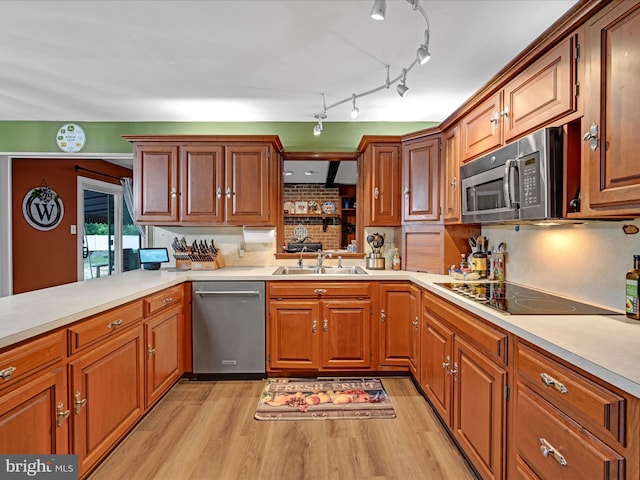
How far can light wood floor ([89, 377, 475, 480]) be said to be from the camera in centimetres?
176

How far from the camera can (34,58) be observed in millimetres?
2266

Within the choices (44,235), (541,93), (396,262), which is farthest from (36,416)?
(44,235)

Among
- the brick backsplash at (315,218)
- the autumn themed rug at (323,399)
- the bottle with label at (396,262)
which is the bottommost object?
the autumn themed rug at (323,399)

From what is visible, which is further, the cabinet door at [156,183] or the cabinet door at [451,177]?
the cabinet door at [156,183]

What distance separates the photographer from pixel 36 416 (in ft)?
4.21

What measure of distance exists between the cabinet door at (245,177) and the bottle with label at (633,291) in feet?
8.16

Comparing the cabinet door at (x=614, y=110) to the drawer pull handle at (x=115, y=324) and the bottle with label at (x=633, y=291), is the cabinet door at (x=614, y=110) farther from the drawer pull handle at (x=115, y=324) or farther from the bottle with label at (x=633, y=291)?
the drawer pull handle at (x=115, y=324)

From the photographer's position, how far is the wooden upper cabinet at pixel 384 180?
3107 mm

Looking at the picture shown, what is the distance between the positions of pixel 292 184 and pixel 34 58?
2326 millimetres

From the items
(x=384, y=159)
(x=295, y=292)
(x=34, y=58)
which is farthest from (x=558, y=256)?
(x=34, y=58)

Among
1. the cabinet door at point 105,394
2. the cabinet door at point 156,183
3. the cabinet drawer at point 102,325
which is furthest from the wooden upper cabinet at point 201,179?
the cabinet door at point 105,394

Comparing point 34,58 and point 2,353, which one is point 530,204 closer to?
point 2,353

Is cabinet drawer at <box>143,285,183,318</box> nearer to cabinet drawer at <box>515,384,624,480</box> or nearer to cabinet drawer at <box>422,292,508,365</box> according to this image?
cabinet drawer at <box>422,292,508,365</box>

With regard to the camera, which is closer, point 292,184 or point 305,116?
point 305,116
